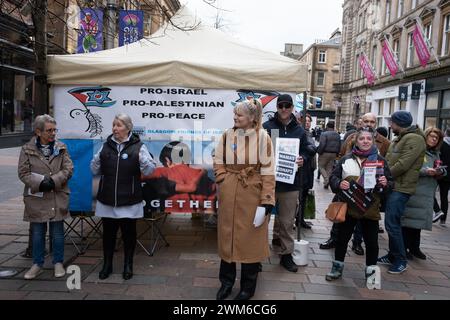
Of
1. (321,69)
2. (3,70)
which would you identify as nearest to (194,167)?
(3,70)

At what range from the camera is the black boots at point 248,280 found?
426cm

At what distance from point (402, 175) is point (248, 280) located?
238 cm

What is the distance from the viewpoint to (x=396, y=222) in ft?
17.5

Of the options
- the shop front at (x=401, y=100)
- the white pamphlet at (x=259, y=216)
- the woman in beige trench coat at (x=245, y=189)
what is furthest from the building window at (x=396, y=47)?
the white pamphlet at (x=259, y=216)

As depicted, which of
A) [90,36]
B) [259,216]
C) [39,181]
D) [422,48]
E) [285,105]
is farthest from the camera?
[422,48]

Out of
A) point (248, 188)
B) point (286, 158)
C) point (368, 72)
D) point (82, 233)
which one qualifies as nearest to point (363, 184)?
point (286, 158)

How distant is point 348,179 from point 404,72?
2608 cm

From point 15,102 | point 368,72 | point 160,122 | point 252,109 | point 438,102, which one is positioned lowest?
point 160,122

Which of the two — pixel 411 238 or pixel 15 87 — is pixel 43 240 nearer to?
pixel 411 238

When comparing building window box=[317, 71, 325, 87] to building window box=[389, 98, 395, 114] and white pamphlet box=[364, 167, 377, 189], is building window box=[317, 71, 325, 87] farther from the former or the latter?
white pamphlet box=[364, 167, 377, 189]

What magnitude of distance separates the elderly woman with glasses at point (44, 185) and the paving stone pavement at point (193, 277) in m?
0.34

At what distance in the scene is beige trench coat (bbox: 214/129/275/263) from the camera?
4160mm

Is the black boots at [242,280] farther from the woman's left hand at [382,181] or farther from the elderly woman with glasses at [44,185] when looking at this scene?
the elderly woman with glasses at [44,185]

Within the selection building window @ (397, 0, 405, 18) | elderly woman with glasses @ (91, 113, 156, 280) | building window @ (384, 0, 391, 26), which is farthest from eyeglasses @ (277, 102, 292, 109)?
building window @ (384, 0, 391, 26)
